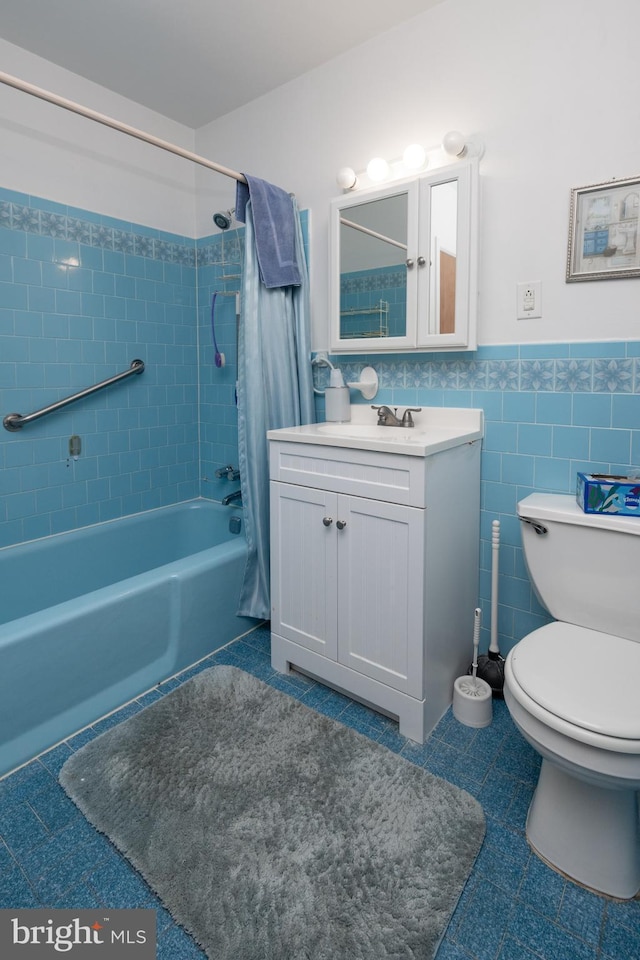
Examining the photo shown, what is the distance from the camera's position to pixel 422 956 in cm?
104

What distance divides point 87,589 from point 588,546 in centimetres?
210

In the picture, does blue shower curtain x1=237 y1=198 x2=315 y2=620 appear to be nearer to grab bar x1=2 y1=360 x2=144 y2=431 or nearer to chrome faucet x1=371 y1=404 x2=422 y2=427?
chrome faucet x1=371 y1=404 x2=422 y2=427

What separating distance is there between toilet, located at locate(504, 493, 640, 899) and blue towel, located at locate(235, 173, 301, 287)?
1346 mm

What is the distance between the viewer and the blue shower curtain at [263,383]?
214 centimetres

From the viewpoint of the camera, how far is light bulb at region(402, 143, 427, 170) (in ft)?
6.15

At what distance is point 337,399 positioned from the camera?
2195mm

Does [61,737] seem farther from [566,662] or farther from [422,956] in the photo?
[566,662]

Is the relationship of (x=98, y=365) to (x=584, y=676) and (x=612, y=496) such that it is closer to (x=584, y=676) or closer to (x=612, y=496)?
(x=612, y=496)

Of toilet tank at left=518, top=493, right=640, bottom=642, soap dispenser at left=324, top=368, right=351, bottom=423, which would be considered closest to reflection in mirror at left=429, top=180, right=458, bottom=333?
soap dispenser at left=324, top=368, right=351, bottom=423

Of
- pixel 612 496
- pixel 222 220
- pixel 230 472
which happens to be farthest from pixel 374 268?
pixel 230 472

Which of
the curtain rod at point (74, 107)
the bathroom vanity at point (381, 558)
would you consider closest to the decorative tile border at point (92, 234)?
the curtain rod at point (74, 107)

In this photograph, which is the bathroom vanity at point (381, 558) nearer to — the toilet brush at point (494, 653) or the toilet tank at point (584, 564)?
the toilet brush at point (494, 653)

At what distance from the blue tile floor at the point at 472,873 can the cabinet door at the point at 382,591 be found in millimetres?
234

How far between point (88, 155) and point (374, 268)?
146 cm
